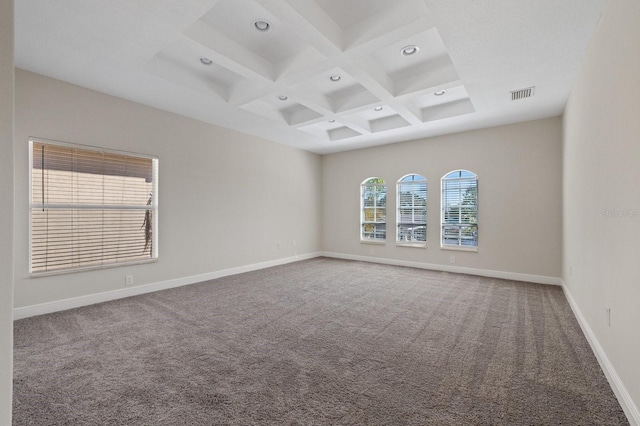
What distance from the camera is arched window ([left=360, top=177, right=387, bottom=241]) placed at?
22.5 feet

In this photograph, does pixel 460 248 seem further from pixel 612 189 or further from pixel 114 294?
pixel 114 294

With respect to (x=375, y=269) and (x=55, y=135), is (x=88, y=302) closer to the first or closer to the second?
(x=55, y=135)

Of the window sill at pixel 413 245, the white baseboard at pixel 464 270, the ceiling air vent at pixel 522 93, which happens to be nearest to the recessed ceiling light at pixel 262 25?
the ceiling air vent at pixel 522 93

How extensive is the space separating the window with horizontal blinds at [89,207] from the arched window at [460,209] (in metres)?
5.40

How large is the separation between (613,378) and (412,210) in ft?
15.0

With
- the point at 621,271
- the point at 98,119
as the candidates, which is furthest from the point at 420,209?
the point at 98,119

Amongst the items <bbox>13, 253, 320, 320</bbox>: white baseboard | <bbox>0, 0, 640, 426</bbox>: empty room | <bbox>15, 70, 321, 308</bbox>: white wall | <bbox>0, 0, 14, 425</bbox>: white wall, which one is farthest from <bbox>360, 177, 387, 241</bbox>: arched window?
<bbox>0, 0, 14, 425</bbox>: white wall

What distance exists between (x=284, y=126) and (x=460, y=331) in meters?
4.28

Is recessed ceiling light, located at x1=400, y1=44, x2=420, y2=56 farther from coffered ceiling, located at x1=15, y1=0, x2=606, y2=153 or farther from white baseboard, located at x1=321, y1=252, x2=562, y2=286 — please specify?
white baseboard, located at x1=321, y1=252, x2=562, y2=286

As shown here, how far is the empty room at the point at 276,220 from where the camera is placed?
1.82m

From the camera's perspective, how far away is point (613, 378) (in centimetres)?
194

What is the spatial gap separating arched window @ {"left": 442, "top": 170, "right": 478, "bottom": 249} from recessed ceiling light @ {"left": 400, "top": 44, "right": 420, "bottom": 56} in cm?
316

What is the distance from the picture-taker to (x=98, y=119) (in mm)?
3820

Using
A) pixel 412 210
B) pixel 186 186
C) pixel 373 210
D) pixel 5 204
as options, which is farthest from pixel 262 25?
pixel 373 210
